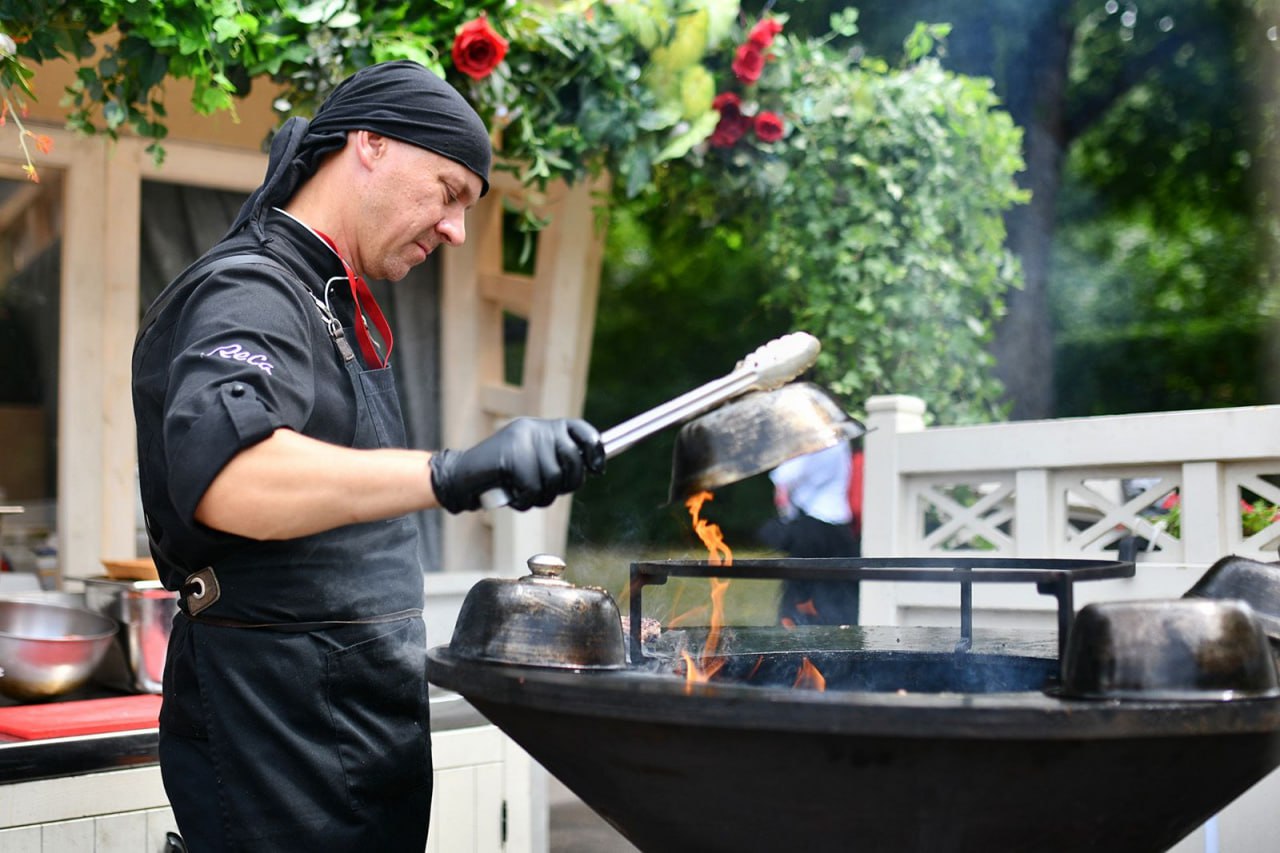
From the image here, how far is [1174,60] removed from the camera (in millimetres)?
10781

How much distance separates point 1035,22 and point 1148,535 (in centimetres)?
673

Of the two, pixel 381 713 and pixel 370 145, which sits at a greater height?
pixel 370 145

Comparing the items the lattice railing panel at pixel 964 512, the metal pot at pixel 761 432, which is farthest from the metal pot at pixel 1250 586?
A: the lattice railing panel at pixel 964 512

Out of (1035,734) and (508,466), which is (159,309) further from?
(1035,734)

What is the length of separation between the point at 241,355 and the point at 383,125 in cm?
49

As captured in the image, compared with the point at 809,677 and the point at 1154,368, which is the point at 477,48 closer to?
the point at 809,677

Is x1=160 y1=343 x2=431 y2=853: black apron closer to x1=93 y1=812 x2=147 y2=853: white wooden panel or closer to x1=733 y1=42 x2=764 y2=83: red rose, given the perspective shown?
x1=93 y1=812 x2=147 y2=853: white wooden panel

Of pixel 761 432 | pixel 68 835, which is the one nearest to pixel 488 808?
pixel 68 835

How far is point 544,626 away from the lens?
164 centimetres

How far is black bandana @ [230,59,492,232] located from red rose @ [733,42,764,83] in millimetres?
2173

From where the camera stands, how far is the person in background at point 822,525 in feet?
14.8

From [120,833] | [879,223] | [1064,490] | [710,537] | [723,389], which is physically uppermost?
[879,223]

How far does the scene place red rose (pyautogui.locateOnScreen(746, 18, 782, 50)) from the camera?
397 centimetres

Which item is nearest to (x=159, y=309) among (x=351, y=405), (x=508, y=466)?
(x=351, y=405)
